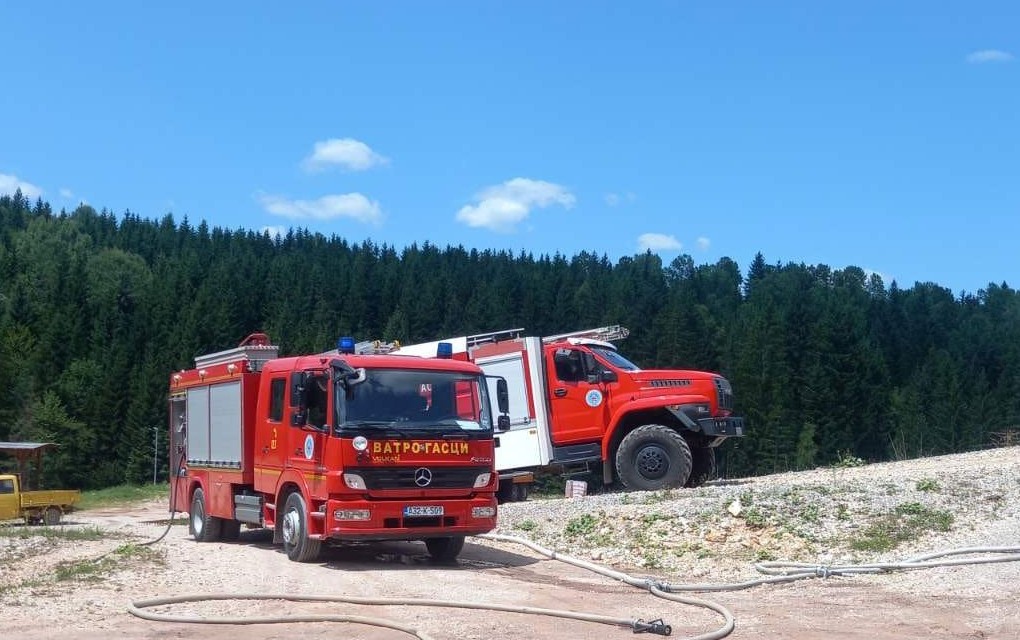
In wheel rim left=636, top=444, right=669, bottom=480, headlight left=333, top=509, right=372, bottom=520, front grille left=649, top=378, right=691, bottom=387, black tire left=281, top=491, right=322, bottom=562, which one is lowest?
black tire left=281, top=491, right=322, bottom=562

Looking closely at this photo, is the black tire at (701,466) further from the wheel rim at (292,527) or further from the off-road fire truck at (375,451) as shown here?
the wheel rim at (292,527)

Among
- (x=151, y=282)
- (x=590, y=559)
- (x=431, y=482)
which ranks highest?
(x=151, y=282)

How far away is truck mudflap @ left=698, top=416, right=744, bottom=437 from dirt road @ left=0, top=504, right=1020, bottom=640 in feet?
16.8

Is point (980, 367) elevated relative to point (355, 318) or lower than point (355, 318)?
lower

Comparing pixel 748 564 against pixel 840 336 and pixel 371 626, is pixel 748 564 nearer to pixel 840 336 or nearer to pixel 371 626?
pixel 371 626

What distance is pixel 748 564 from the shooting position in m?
12.5

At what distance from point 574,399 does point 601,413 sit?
21.1 inches

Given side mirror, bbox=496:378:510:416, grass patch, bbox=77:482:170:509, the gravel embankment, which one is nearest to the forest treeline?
grass patch, bbox=77:482:170:509

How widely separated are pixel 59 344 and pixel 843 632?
93411mm

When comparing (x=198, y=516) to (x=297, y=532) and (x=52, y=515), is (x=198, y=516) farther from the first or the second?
(x=52, y=515)

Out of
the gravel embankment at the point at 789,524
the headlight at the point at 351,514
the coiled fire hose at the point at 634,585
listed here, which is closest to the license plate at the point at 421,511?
the headlight at the point at 351,514

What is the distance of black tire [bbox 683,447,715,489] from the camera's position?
18703 millimetres

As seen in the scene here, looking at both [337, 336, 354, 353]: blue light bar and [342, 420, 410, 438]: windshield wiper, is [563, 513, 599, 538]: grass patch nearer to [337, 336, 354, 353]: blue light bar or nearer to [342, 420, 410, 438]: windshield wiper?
[342, 420, 410, 438]: windshield wiper

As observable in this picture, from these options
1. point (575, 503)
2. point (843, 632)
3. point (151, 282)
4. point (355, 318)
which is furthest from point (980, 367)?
point (843, 632)
